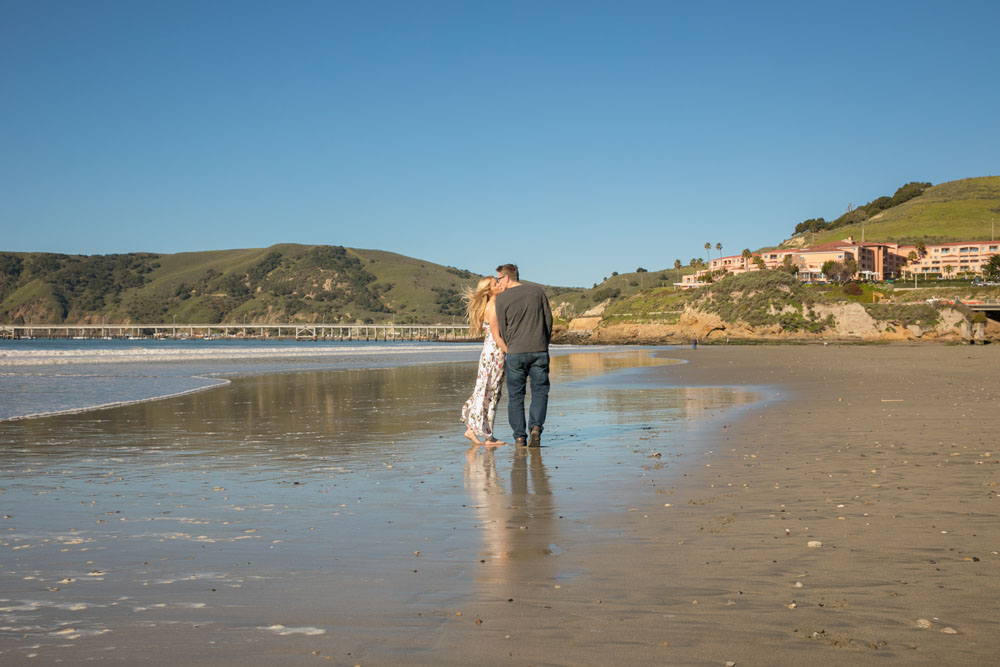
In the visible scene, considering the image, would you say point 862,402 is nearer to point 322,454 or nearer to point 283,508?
point 322,454

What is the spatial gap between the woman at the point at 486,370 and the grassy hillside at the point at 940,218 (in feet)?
532

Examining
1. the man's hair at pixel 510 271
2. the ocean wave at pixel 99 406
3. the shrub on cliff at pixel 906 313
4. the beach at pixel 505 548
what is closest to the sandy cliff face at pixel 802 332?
the shrub on cliff at pixel 906 313

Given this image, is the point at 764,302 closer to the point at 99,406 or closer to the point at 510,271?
the point at 99,406

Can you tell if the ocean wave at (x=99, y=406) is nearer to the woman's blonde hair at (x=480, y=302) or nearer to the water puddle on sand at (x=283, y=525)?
the water puddle on sand at (x=283, y=525)

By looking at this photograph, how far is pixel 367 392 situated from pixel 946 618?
1698 cm

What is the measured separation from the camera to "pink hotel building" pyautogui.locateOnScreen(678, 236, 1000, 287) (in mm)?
134625

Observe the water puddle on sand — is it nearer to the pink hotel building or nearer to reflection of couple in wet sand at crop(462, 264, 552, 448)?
reflection of couple in wet sand at crop(462, 264, 552, 448)

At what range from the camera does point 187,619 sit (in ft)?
12.0

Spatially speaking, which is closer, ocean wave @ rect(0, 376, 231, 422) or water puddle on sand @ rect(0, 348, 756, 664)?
water puddle on sand @ rect(0, 348, 756, 664)

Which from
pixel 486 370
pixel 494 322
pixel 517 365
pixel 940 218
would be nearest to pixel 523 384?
pixel 517 365

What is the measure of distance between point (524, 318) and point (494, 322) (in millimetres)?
535

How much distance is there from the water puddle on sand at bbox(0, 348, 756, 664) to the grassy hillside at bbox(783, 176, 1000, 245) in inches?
6439

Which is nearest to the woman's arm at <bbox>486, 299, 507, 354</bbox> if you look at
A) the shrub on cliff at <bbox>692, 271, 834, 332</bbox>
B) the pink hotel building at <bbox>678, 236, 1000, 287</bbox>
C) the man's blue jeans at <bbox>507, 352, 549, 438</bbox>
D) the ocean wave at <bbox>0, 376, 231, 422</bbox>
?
the man's blue jeans at <bbox>507, 352, 549, 438</bbox>

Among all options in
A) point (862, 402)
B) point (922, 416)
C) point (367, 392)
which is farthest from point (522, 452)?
point (367, 392)
